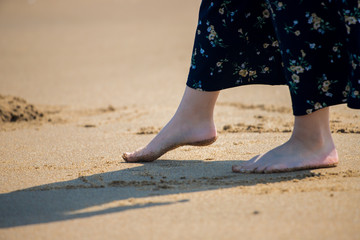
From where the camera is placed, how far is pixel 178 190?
1.46 metres

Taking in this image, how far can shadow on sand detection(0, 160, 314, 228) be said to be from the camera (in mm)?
1309

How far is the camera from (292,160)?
1662mm

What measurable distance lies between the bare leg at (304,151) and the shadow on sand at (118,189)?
1.4 inches

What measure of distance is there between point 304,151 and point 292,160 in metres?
0.06

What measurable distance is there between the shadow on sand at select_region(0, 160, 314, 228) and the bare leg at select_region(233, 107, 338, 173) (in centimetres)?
4

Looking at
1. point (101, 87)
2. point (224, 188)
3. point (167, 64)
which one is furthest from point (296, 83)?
point (167, 64)

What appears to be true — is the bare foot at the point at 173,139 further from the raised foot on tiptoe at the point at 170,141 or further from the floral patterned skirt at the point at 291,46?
the floral patterned skirt at the point at 291,46

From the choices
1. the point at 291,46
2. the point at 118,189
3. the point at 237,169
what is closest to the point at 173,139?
the point at 237,169

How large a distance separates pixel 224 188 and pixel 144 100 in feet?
6.07

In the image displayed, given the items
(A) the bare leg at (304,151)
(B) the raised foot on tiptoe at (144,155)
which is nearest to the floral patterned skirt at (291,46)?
(A) the bare leg at (304,151)

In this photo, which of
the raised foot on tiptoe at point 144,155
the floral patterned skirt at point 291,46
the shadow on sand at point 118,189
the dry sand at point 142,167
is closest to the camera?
the dry sand at point 142,167

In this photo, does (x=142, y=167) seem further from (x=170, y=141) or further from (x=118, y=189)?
(x=118, y=189)

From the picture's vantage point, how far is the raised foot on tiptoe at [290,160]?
1.64 meters

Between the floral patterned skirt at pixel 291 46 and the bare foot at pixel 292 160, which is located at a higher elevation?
the floral patterned skirt at pixel 291 46
